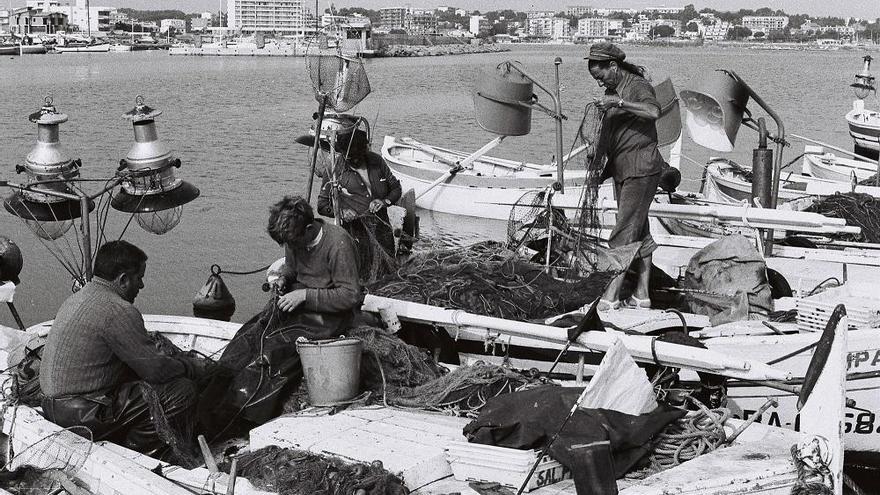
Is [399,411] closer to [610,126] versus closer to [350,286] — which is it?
[350,286]

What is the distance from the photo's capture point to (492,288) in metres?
7.52

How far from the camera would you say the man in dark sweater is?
5.02m

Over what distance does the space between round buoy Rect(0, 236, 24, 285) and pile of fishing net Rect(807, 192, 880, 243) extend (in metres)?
7.97

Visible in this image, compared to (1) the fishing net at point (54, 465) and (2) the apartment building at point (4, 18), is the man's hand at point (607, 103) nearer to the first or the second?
(1) the fishing net at point (54, 465)

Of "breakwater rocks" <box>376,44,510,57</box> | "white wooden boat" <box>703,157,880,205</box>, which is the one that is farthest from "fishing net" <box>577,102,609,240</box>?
"breakwater rocks" <box>376,44,510,57</box>

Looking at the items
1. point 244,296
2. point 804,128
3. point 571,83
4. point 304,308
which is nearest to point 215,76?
point 571,83

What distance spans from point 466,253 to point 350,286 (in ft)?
8.70

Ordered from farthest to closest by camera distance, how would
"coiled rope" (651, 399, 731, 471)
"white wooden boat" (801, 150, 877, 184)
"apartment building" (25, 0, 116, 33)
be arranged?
"apartment building" (25, 0, 116, 33) → "white wooden boat" (801, 150, 877, 184) → "coiled rope" (651, 399, 731, 471)

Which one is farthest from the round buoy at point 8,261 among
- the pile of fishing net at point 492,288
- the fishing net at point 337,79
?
the pile of fishing net at point 492,288

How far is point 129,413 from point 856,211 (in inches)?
321

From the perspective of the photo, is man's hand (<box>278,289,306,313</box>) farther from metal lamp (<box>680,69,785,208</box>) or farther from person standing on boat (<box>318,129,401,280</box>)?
metal lamp (<box>680,69,785,208</box>)

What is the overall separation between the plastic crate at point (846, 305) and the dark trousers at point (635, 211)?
1.20 metres

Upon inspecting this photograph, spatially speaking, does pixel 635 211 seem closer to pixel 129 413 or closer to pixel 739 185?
pixel 129 413

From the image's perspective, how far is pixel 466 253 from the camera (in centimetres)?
849
